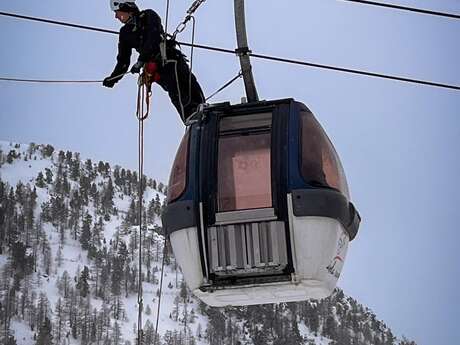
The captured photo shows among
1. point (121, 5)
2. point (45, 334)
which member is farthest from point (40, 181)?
point (121, 5)

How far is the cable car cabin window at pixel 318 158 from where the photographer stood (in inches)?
196

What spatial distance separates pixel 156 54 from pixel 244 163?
5.16 ft

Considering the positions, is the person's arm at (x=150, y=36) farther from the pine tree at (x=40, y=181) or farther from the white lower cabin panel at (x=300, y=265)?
the pine tree at (x=40, y=181)

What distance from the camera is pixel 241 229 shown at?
493cm

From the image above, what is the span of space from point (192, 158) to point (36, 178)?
148 meters

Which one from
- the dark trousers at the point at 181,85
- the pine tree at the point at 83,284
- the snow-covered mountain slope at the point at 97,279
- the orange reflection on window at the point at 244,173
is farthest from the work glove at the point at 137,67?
the pine tree at the point at 83,284

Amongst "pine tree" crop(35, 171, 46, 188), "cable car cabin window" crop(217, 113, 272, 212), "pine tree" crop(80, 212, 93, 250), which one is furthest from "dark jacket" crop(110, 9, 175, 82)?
"pine tree" crop(35, 171, 46, 188)

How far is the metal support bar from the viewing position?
521cm

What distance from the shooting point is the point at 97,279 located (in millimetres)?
131625

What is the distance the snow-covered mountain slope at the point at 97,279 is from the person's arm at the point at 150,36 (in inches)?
4203

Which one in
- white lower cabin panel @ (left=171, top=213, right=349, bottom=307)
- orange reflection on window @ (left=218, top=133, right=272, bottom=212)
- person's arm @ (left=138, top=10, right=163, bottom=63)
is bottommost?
white lower cabin panel @ (left=171, top=213, right=349, bottom=307)

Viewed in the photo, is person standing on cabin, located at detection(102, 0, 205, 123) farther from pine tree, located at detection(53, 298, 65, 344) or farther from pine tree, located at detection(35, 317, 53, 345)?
pine tree, located at detection(53, 298, 65, 344)

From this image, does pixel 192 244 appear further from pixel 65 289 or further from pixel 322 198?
pixel 65 289

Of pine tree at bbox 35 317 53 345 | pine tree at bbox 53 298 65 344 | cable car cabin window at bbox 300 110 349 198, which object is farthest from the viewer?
pine tree at bbox 53 298 65 344
